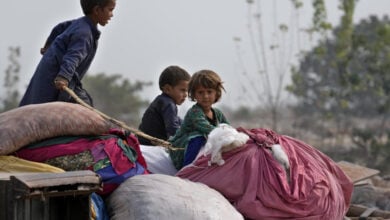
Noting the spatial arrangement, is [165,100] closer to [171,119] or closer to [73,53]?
[171,119]

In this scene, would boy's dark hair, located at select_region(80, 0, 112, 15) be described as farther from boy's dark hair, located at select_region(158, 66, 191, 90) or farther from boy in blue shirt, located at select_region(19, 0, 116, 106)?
boy's dark hair, located at select_region(158, 66, 191, 90)

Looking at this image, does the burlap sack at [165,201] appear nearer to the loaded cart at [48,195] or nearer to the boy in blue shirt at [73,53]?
the loaded cart at [48,195]

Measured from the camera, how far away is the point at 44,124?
A: 15.8 ft

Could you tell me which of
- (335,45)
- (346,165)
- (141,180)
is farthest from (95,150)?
(335,45)

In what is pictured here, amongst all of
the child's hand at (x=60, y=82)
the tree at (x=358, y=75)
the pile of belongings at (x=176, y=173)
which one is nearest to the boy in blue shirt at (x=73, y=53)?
the child's hand at (x=60, y=82)

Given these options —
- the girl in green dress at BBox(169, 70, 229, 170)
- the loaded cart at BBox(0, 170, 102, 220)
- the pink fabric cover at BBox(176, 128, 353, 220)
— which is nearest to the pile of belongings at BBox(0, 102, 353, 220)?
the pink fabric cover at BBox(176, 128, 353, 220)

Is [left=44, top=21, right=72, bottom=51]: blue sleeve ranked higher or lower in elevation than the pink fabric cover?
higher

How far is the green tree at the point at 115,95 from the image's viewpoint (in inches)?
1105

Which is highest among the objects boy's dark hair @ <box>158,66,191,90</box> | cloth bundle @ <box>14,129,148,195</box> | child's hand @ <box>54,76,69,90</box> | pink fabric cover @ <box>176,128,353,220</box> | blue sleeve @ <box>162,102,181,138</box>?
child's hand @ <box>54,76,69,90</box>

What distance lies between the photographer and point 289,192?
16.7 feet

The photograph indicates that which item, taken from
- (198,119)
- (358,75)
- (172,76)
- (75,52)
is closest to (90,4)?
(75,52)

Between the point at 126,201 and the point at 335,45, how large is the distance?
14.8 meters

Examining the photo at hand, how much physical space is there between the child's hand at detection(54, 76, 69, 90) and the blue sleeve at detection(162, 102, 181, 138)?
922 millimetres

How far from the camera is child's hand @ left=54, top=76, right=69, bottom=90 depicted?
546 centimetres
